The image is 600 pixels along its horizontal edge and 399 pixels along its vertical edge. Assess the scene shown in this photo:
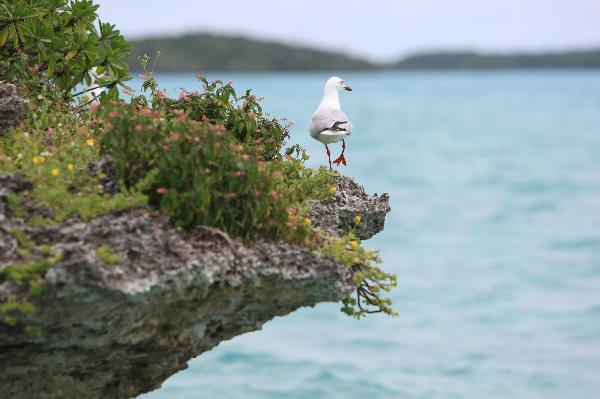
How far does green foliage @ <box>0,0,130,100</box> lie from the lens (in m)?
7.13

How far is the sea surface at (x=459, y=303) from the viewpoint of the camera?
20.8 m

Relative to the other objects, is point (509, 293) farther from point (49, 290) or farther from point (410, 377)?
point (49, 290)

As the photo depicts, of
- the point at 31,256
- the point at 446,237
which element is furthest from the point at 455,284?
the point at 31,256

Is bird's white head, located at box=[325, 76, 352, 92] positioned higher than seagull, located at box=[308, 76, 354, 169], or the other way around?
bird's white head, located at box=[325, 76, 352, 92]

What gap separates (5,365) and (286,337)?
18749 mm

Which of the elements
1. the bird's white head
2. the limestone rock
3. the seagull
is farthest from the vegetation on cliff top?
the bird's white head

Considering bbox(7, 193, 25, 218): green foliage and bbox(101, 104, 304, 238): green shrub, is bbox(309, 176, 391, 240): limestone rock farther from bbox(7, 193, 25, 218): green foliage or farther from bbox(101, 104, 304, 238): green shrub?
bbox(7, 193, 25, 218): green foliage

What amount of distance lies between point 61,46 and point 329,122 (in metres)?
2.28

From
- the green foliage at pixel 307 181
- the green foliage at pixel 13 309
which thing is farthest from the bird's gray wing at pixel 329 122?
the green foliage at pixel 13 309

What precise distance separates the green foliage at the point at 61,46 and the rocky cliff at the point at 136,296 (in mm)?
2270

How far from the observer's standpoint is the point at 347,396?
66.9 feet

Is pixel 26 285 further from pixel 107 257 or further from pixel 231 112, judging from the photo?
pixel 231 112

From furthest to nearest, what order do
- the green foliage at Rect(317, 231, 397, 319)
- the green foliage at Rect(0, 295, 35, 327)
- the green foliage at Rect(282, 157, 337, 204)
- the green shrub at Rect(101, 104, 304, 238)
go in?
the green foliage at Rect(282, 157, 337, 204)
the green foliage at Rect(317, 231, 397, 319)
the green shrub at Rect(101, 104, 304, 238)
the green foliage at Rect(0, 295, 35, 327)

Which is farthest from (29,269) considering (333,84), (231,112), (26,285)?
(333,84)
